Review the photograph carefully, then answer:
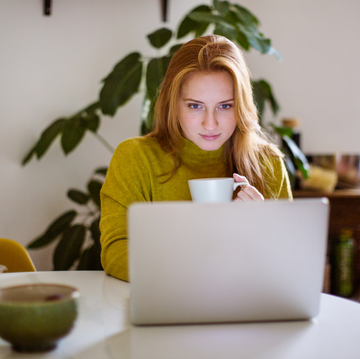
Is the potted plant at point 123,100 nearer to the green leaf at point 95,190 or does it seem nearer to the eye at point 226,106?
the green leaf at point 95,190

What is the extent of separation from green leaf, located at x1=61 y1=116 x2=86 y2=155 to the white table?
4.15 feet

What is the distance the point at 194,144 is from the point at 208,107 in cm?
16

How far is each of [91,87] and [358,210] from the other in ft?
5.11

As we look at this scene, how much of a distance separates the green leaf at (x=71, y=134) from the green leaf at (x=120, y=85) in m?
0.18

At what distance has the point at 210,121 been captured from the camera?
1.11m

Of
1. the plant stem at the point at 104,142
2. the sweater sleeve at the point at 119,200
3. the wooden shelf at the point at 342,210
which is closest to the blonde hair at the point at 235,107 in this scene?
the sweater sleeve at the point at 119,200

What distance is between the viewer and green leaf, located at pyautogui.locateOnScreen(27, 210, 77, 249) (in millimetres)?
1897

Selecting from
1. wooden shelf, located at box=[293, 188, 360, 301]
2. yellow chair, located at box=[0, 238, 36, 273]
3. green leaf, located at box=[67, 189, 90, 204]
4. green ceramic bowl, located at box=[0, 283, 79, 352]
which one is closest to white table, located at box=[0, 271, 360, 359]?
green ceramic bowl, located at box=[0, 283, 79, 352]

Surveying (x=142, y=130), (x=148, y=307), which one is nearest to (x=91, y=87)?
(x=142, y=130)

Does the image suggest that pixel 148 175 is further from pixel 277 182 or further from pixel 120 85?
pixel 120 85

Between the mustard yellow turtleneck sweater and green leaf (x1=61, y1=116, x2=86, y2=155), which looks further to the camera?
green leaf (x1=61, y1=116, x2=86, y2=155)

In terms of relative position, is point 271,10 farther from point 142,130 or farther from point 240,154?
point 240,154

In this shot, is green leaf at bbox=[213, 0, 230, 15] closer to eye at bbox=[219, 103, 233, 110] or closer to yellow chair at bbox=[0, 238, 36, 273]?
eye at bbox=[219, 103, 233, 110]

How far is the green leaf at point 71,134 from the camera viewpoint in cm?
188
